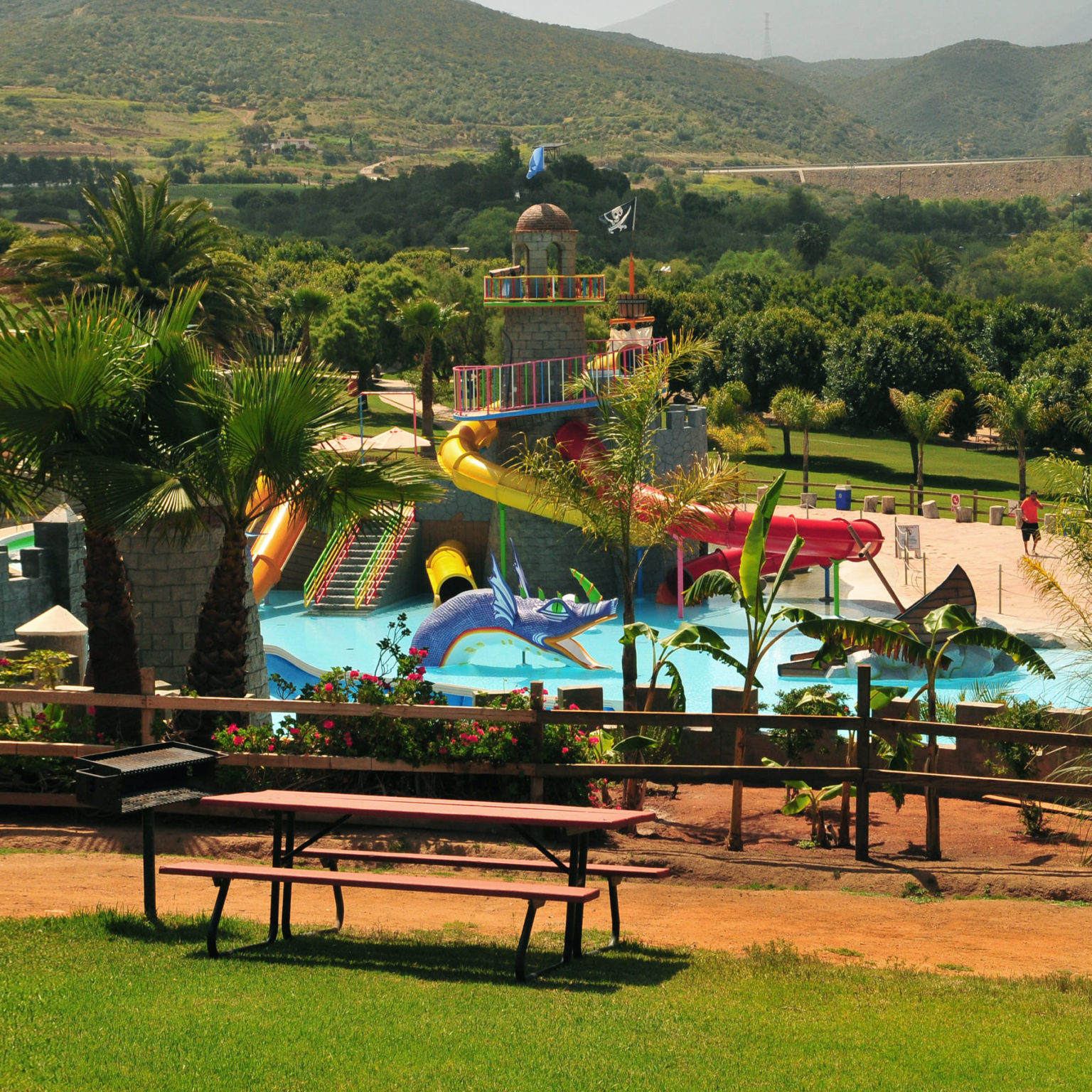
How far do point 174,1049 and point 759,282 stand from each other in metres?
85.7

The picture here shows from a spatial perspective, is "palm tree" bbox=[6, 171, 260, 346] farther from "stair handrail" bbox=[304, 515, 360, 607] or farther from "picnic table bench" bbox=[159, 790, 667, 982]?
"picnic table bench" bbox=[159, 790, 667, 982]

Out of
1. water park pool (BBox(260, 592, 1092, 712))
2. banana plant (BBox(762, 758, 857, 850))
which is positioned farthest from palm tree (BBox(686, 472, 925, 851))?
water park pool (BBox(260, 592, 1092, 712))

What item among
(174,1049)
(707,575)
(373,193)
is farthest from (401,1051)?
(373,193)

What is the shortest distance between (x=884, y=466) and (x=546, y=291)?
2709 centimetres

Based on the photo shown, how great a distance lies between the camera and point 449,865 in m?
9.03

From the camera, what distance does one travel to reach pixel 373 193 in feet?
487

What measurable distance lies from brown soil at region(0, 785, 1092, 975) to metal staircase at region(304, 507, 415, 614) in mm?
19021

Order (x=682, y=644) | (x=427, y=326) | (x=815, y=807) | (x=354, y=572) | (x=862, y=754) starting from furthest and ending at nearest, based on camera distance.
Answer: (x=427, y=326), (x=354, y=572), (x=682, y=644), (x=815, y=807), (x=862, y=754)

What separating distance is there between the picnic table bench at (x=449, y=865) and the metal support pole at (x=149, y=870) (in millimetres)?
212

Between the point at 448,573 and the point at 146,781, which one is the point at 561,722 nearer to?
the point at 146,781

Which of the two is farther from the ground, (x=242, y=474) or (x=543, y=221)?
(x=543, y=221)

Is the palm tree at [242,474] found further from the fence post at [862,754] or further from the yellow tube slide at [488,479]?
the yellow tube slide at [488,479]

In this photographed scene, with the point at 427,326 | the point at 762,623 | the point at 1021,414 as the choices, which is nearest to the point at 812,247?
the point at 427,326

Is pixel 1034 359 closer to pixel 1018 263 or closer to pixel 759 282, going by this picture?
pixel 759 282
